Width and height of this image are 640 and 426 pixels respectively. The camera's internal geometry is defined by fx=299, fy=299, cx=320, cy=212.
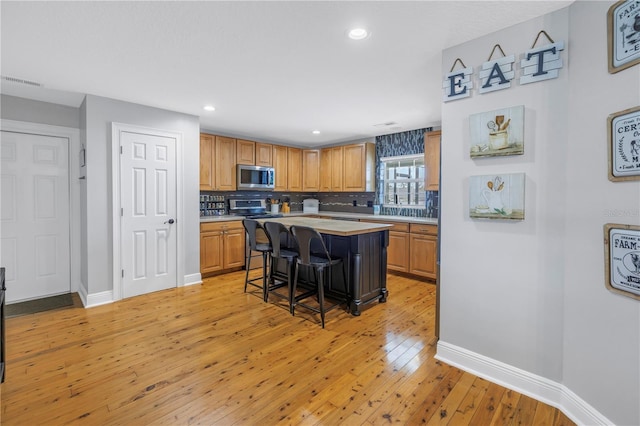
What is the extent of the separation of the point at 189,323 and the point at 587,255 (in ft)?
10.3

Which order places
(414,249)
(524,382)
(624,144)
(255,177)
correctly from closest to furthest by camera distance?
(624,144) < (524,382) < (414,249) < (255,177)

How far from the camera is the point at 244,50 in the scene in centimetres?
227

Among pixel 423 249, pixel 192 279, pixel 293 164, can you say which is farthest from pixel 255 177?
pixel 423 249

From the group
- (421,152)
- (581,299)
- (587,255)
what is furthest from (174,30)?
(421,152)

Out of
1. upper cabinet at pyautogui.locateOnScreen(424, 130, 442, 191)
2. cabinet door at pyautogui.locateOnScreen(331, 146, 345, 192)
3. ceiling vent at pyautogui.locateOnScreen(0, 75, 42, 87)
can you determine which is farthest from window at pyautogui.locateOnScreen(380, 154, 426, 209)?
ceiling vent at pyautogui.locateOnScreen(0, 75, 42, 87)

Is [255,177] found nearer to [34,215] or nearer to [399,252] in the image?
[399,252]

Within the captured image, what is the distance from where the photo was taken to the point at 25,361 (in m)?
2.26

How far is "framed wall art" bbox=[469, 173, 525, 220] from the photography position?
6.22 feet

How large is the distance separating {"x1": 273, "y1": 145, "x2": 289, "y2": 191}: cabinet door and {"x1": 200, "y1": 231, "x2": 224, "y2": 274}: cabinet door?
1.70 m

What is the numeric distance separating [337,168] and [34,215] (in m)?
4.50

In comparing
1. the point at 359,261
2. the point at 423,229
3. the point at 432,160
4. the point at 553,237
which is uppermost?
the point at 432,160

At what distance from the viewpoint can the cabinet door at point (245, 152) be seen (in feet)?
17.0

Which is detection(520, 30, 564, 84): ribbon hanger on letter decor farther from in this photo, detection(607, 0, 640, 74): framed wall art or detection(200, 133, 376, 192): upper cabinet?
detection(200, 133, 376, 192): upper cabinet

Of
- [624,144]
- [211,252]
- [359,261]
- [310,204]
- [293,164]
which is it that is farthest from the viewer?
[310,204]
